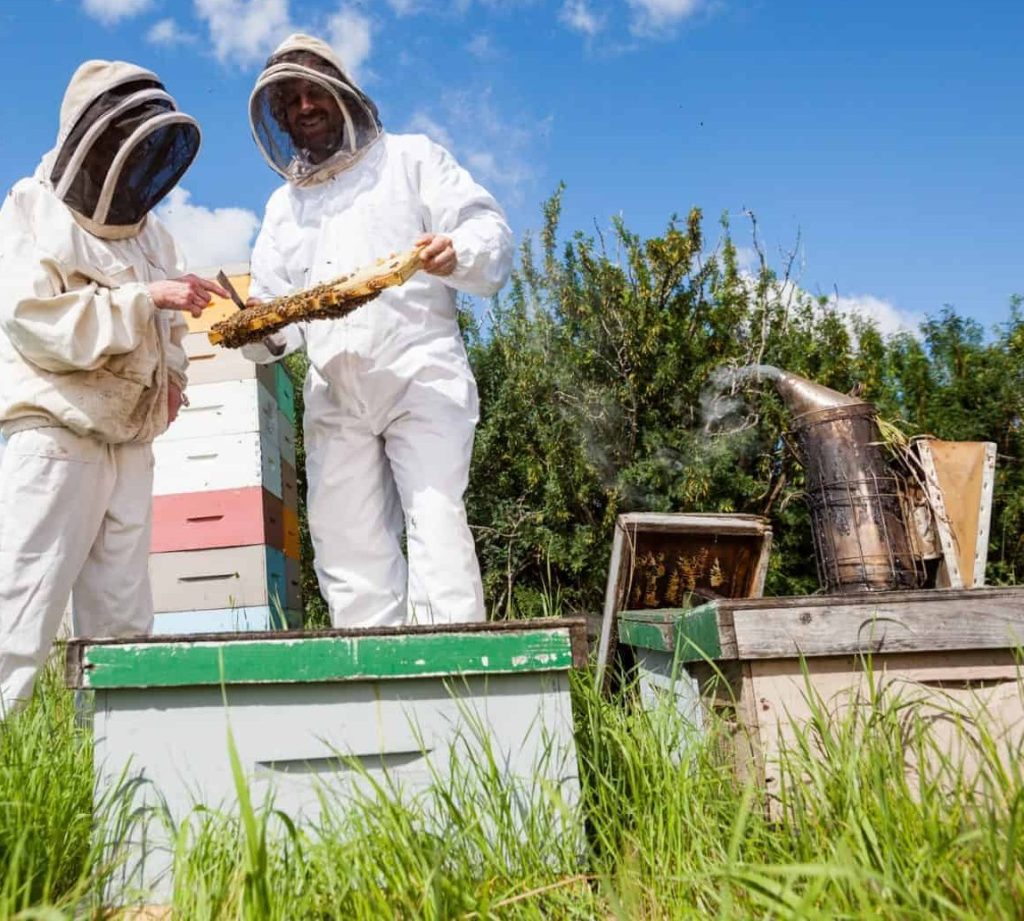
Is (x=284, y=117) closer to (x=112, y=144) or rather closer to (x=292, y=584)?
(x=112, y=144)

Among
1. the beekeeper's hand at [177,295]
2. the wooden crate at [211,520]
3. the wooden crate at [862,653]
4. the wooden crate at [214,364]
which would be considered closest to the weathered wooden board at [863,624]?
the wooden crate at [862,653]

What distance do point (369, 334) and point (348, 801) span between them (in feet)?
4.99

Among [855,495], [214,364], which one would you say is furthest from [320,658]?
[855,495]

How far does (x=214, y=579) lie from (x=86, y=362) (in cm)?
171

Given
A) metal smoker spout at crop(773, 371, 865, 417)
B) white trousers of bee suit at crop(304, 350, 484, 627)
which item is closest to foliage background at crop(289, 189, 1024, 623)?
metal smoker spout at crop(773, 371, 865, 417)

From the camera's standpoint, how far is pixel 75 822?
179 cm

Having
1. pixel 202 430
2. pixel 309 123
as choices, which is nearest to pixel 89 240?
pixel 309 123

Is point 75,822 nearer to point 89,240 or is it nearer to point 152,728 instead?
point 152,728

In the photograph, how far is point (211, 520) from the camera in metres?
3.99

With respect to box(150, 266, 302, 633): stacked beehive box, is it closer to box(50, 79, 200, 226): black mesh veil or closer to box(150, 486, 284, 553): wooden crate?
box(150, 486, 284, 553): wooden crate

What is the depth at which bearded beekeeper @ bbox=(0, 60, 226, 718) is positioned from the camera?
2.43 meters

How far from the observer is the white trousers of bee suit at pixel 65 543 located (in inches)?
93.8

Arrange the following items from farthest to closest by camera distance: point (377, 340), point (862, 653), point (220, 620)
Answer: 1. point (220, 620)
2. point (377, 340)
3. point (862, 653)

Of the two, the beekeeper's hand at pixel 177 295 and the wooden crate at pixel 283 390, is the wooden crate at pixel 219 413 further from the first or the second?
the beekeeper's hand at pixel 177 295
